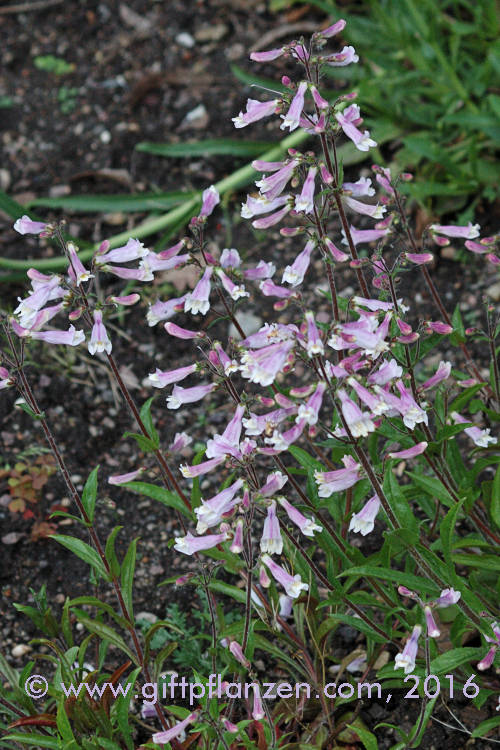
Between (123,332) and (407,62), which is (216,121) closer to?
(407,62)

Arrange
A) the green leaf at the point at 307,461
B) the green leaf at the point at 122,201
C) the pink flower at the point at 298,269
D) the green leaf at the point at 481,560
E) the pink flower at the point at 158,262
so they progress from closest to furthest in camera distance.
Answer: the pink flower at the point at 298,269 → the pink flower at the point at 158,262 → the green leaf at the point at 481,560 → the green leaf at the point at 307,461 → the green leaf at the point at 122,201

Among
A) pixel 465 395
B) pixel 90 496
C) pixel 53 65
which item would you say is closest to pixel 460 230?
pixel 465 395

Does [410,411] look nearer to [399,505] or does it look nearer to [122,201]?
[399,505]

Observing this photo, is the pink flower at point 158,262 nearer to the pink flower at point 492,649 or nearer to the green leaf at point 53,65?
the pink flower at point 492,649

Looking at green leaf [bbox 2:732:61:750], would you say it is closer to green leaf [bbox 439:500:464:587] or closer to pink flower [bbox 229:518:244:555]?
pink flower [bbox 229:518:244:555]

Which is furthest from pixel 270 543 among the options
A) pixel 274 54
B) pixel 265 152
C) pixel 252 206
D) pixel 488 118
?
pixel 265 152

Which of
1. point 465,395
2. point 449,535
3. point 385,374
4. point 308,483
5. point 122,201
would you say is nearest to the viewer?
point 385,374

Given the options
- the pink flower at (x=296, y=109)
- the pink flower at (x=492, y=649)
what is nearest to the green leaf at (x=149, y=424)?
the pink flower at (x=296, y=109)
